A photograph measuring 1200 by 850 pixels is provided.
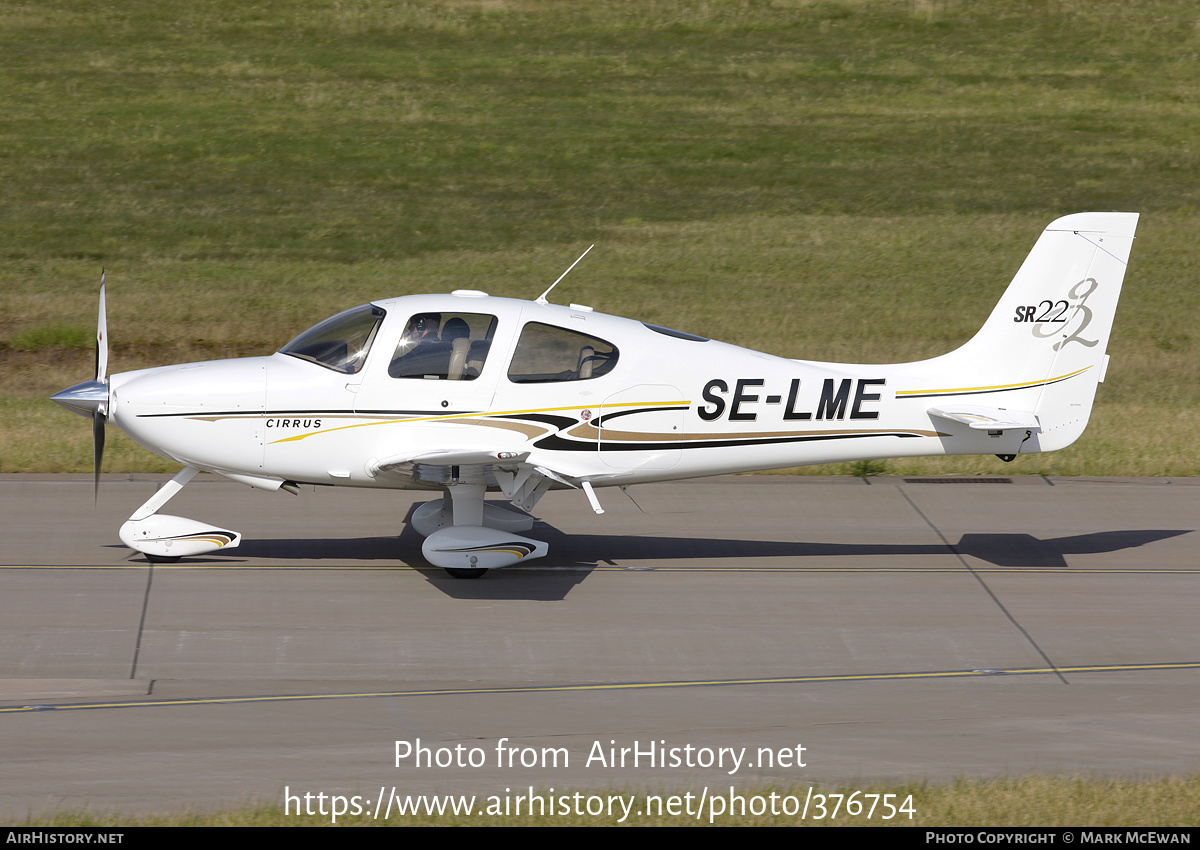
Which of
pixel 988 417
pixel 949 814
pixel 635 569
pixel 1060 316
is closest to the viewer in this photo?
pixel 949 814

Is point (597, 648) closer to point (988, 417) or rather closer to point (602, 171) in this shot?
point (988, 417)

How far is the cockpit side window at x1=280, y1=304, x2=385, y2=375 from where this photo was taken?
10.7m

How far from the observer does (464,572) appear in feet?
35.8

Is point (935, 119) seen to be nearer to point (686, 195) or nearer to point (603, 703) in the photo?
point (686, 195)

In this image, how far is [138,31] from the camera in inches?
1582

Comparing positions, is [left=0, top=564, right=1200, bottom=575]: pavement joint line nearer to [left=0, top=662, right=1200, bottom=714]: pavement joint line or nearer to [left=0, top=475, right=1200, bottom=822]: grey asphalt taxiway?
[left=0, top=475, right=1200, bottom=822]: grey asphalt taxiway

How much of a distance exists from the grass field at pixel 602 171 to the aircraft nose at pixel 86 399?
410cm

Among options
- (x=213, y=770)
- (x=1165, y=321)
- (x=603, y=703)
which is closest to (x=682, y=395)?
(x=603, y=703)

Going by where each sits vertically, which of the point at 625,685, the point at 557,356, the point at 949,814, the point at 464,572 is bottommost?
the point at 464,572

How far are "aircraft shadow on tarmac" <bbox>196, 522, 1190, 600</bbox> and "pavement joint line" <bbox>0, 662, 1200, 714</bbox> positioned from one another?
2055mm

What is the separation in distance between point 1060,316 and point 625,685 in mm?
5000

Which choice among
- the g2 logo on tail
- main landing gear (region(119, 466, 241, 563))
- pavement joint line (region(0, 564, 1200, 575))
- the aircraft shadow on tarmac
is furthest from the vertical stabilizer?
main landing gear (region(119, 466, 241, 563))

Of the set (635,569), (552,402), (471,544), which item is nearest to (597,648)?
(471,544)

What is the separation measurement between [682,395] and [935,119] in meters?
27.2
